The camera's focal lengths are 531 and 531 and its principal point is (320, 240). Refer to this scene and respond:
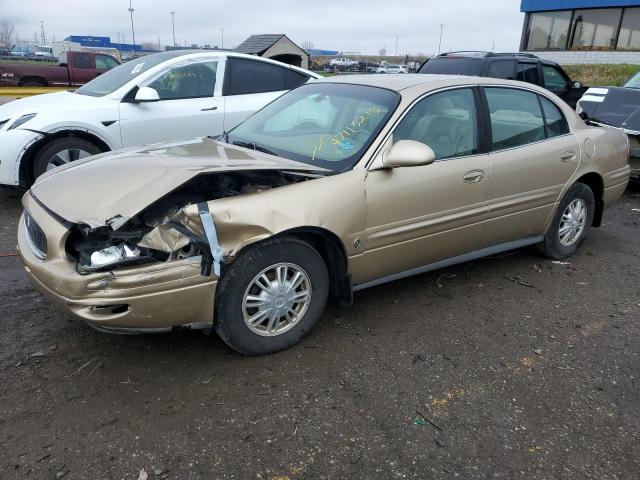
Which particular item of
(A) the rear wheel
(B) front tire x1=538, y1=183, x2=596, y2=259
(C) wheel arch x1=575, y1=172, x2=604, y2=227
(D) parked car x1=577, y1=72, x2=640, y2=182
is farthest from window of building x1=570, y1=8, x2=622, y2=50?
(A) the rear wheel

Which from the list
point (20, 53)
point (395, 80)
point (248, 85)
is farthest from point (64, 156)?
point (20, 53)

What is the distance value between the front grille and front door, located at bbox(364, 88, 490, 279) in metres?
1.83

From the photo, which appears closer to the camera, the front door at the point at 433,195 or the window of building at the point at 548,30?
the front door at the point at 433,195

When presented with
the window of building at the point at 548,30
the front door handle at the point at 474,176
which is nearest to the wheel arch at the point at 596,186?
the front door handle at the point at 474,176

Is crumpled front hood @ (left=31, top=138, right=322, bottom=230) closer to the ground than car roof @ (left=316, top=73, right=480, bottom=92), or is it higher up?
closer to the ground

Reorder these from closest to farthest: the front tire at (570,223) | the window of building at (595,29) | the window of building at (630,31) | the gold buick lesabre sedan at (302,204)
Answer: the gold buick lesabre sedan at (302,204) < the front tire at (570,223) < the window of building at (630,31) < the window of building at (595,29)

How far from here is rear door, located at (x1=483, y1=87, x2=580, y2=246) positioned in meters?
3.97

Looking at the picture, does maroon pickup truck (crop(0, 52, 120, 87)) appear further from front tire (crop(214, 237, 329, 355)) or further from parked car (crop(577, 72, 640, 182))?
front tire (crop(214, 237, 329, 355))

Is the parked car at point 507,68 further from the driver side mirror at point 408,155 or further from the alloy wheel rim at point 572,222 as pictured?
the driver side mirror at point 408,155

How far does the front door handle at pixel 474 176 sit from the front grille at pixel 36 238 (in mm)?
2663

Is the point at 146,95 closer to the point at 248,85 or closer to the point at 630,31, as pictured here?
the point at 248,85

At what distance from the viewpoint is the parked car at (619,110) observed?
690cm

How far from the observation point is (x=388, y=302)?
3.88m

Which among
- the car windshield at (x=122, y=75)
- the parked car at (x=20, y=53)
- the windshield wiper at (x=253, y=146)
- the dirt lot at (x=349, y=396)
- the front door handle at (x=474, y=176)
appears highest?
the car windshield at (x=122, y=75)
